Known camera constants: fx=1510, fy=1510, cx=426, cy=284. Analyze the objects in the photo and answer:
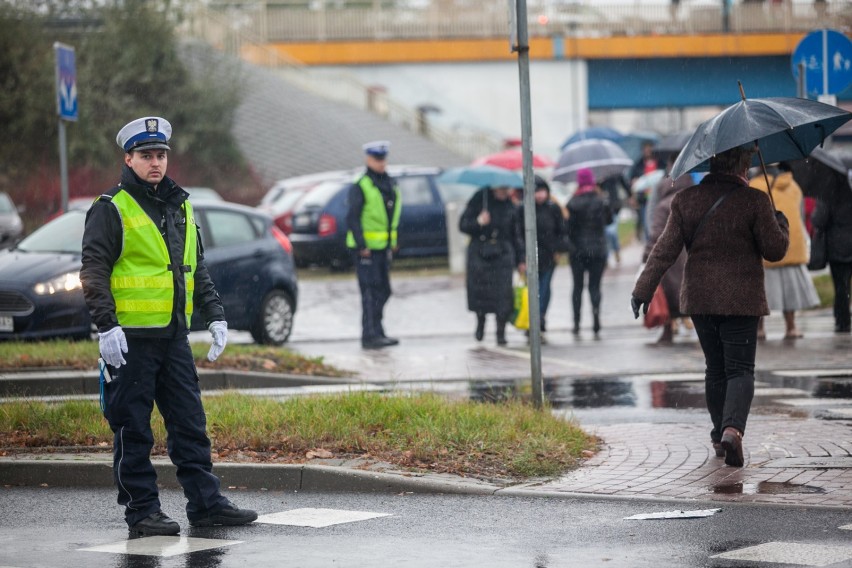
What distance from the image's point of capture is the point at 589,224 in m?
16.4

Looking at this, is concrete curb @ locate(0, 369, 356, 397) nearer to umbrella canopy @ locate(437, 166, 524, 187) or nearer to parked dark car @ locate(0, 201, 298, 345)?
parked dark car @ locate(0, 201, 298, 345)

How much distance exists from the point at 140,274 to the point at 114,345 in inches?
15.6

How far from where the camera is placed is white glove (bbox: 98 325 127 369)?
647cm

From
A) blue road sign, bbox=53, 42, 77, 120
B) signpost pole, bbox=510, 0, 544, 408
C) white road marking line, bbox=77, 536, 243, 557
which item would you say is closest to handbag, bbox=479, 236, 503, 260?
blue road sign, bbox=53, 42, 77, 120

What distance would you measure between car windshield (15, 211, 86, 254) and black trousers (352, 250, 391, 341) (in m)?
2.80

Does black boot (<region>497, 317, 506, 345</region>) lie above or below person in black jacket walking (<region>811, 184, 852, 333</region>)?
below

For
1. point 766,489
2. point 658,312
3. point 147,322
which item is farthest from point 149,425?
point 658,312

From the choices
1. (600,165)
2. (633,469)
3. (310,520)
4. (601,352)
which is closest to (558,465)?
(633,469)

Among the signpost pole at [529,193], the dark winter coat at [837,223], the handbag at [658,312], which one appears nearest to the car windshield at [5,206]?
the handbag at [658,312]

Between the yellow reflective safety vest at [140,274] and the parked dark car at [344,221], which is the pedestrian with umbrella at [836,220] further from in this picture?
the parked dark car at [344,221]

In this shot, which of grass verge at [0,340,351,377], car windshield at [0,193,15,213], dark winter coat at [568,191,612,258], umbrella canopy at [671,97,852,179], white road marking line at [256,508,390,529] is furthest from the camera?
car windshield at [0,193,15,213]

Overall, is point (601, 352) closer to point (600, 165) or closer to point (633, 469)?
point (600, 165)

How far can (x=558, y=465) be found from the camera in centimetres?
806

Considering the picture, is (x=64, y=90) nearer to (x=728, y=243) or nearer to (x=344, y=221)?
(x=728, y=243)
